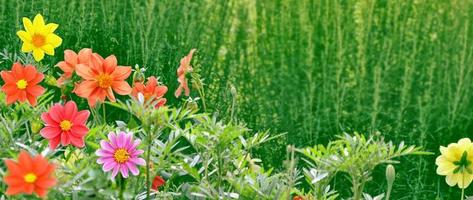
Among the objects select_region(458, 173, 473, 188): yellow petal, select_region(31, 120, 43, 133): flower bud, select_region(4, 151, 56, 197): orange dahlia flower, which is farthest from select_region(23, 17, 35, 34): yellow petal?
select_region(458, 173, 473, 188): yellow petal

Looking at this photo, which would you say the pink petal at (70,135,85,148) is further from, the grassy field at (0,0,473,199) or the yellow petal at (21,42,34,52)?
the grassy field at (0,0,473,199)

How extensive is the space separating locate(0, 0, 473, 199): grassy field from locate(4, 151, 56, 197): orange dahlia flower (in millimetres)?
1788

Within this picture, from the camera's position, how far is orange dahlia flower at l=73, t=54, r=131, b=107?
5.66 ft

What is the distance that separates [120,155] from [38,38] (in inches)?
25.2

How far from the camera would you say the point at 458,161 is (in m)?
1.75

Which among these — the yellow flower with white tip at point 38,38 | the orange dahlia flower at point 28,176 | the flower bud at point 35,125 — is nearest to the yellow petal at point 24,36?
the yellow flower with white tip at point 38,38

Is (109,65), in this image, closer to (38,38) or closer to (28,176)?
(38,38)

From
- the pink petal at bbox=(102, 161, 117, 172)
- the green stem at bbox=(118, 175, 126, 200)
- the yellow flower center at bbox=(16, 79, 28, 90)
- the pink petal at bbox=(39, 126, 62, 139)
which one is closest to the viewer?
the green stem at bbox=(118, 175, 126, 200)

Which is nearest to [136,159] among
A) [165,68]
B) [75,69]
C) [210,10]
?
[75,69]

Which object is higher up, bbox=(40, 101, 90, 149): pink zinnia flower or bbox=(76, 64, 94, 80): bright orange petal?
bbox=(76, 64, 94, 80): bright orange petal

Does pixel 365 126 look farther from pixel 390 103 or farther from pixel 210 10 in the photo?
pixel 210 10

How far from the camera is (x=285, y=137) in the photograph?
308cm

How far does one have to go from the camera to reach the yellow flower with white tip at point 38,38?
6.65 feet

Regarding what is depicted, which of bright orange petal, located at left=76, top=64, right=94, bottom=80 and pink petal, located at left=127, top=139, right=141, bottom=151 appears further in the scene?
bright orange petal, located at left=76, top=64, right=94, bottom=80
